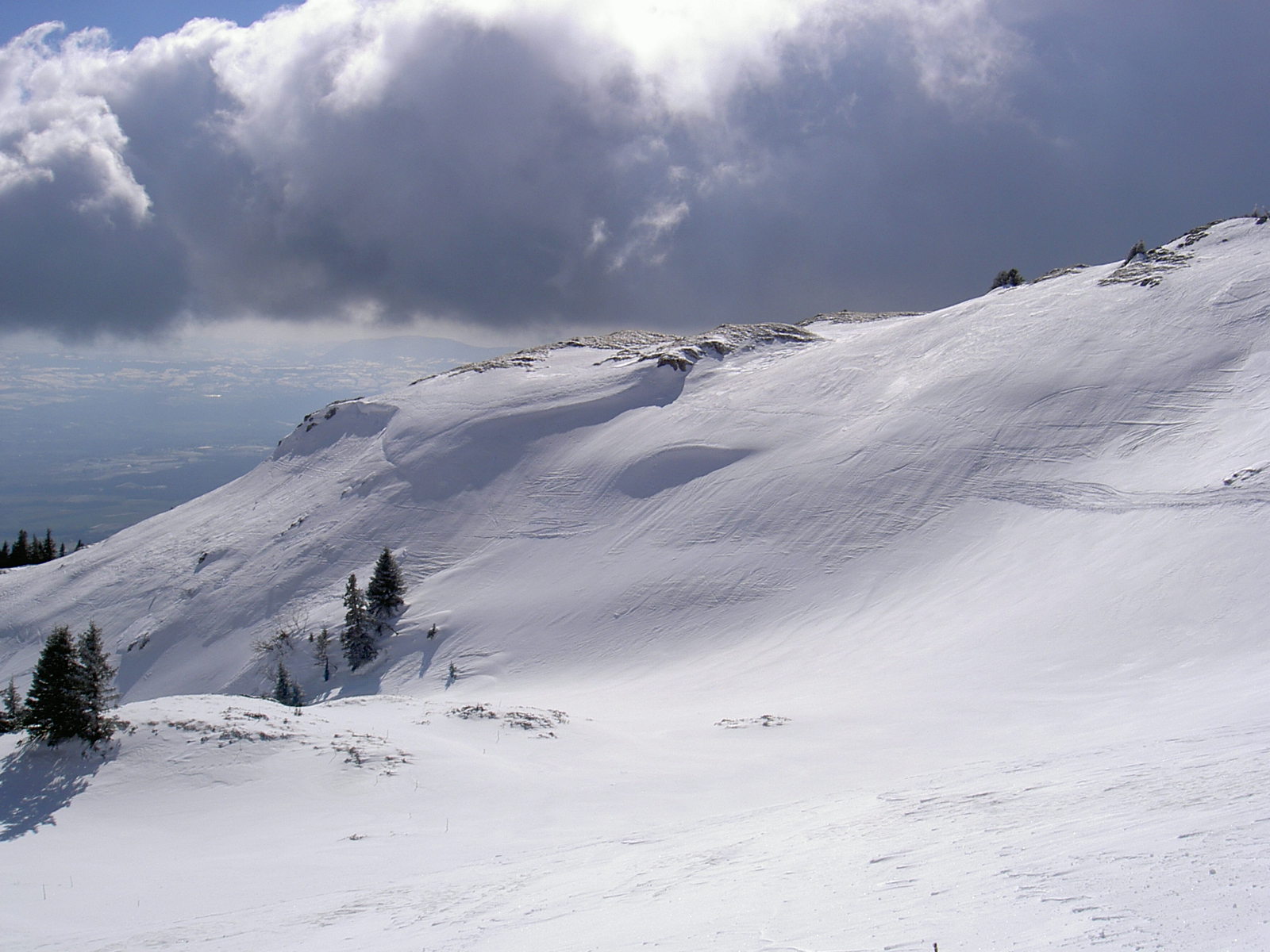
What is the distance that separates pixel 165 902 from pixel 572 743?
10.8m

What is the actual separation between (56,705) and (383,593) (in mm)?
22878

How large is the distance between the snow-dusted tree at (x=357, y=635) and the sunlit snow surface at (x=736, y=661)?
139cm

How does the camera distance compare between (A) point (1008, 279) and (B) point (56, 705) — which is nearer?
(B) point (56, 705)

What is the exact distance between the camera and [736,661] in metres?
31.3

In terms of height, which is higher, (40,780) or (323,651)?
(40,780)

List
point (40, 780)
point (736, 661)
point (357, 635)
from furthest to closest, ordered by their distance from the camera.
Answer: point (357, 635), point (736, 661), point (40, 780)

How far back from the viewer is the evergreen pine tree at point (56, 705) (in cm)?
1888

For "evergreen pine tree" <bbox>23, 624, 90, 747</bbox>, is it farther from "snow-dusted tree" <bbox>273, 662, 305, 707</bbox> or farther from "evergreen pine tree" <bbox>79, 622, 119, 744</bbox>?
"snow-dusted tree" <bbox>273, 662, 305, 707</bbox>

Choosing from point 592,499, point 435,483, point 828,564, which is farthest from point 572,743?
point 435,483

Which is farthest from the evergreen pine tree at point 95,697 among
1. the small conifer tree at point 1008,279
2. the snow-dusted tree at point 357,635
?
the small conifer tree at point 1008,279

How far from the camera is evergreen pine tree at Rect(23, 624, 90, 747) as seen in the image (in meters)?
18.9

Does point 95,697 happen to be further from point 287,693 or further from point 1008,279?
point 1008,279

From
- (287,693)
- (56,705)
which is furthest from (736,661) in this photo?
(56,705)

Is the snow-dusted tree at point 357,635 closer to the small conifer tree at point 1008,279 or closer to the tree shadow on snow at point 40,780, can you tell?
the tree shadow on snow at point 40,780
